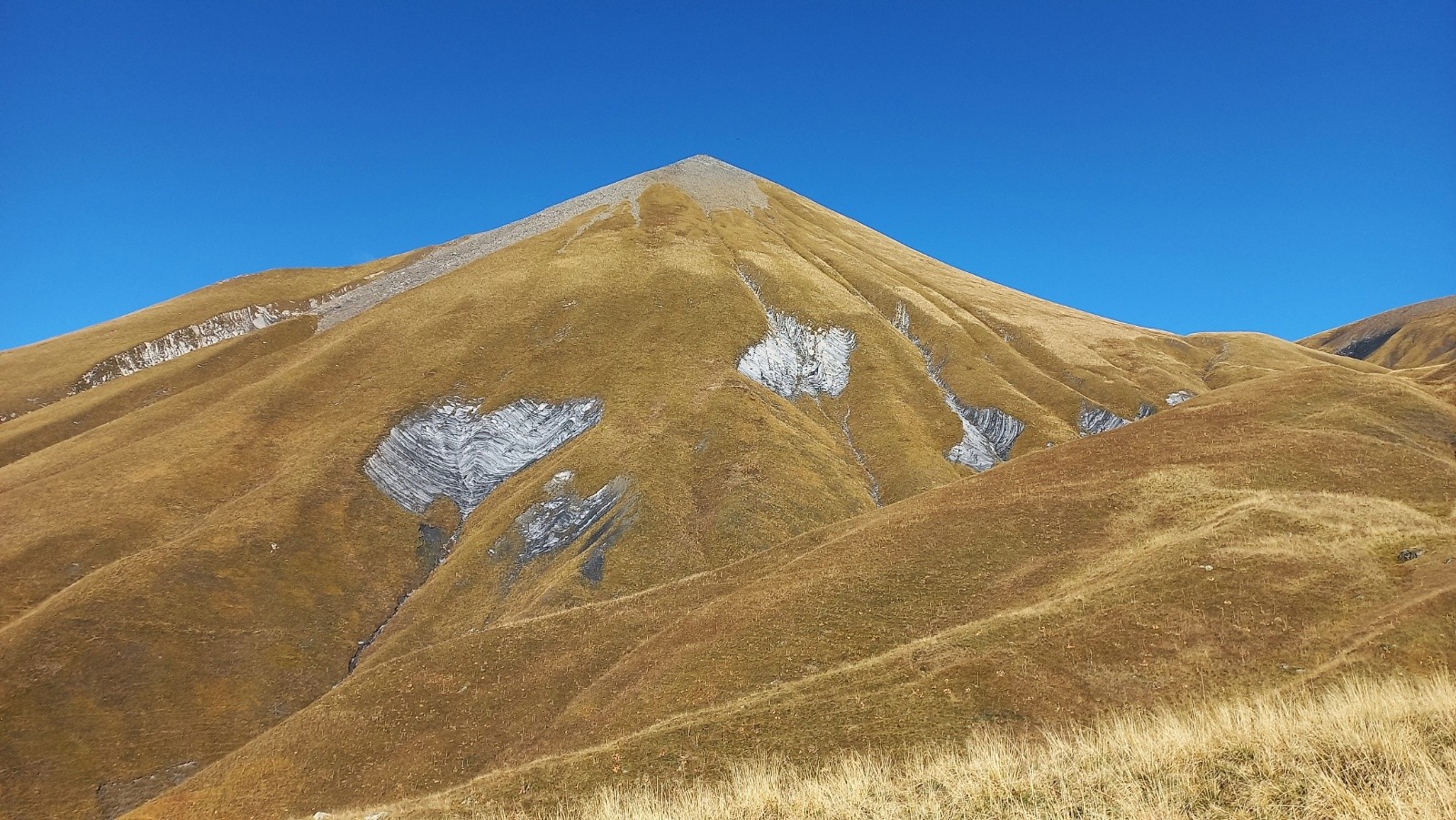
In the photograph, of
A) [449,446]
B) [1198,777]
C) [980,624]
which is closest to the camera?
[1198,777]

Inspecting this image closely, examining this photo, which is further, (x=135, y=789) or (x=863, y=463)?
(x=863, y=463)

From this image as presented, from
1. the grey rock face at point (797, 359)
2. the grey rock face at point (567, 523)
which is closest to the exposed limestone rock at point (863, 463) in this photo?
the grey rock face at point (797, 359)

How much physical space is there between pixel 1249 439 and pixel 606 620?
140 feet

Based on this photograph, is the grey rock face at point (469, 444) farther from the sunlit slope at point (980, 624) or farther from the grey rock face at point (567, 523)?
the sunlit slope at point (980, 624)

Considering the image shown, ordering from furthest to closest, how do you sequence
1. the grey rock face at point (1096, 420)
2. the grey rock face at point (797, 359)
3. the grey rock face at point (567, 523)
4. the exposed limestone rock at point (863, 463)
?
the grey rock face at point (1096, 420), the grey rock face at point (797, 359), the exposed limestone rock at point (863, 463), the grey rock face at point (567, 523)

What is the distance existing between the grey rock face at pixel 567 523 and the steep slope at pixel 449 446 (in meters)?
0.38

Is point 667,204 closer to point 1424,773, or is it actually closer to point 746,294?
point 746,294

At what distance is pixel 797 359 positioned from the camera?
401 feet

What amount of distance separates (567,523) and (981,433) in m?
68.5

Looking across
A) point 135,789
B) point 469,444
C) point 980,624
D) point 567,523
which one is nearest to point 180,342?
point 469,444

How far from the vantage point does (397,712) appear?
4297cm

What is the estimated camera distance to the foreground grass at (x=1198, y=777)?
11148 millimetres

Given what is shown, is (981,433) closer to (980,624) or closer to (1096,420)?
(1096,420)

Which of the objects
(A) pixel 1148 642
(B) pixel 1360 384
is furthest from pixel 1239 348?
(A) pixel 1148 642
